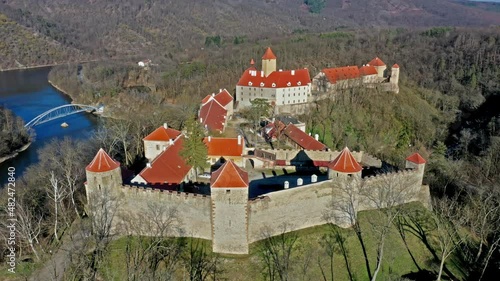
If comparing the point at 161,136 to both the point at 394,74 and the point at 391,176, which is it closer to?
the point at 391,176

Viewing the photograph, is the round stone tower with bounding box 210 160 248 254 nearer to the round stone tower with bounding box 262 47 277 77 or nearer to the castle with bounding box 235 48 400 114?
the castle with bounding box 235 48 400 114

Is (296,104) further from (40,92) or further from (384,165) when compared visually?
(40,92)

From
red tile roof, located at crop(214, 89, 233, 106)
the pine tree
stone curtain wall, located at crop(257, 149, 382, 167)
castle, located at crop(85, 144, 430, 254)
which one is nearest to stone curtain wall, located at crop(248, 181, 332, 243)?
castle, located at crop(85, 144, 430, 254)

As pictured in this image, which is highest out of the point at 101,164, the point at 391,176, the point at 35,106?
the point at 101,164

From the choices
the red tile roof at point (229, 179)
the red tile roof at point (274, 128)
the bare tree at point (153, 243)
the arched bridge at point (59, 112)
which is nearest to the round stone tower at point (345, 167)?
the red tile roof at point (229, 179)

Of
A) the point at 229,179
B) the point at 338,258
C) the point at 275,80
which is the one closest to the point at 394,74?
the point at 275,80

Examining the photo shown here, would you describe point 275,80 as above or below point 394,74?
above

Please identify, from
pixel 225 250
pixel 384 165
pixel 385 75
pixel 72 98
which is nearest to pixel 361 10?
pixel 385 75

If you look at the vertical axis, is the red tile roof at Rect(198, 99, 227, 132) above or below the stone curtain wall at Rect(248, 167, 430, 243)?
below
